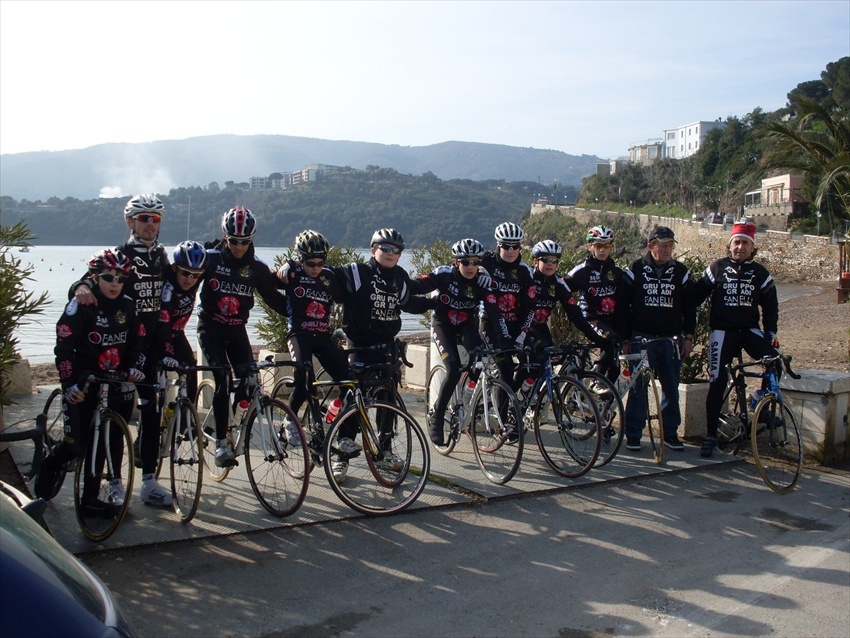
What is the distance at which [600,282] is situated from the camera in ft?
26.7

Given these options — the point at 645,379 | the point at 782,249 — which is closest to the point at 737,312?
the point at 645,379

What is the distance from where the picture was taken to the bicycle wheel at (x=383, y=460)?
233 inches

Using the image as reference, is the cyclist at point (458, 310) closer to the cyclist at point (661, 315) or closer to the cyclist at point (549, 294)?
the cyclist at point (549, 294)

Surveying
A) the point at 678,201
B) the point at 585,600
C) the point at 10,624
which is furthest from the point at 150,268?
the point at 678,201

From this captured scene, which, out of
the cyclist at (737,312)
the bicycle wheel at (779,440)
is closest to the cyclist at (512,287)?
the cyclist at (737,312)

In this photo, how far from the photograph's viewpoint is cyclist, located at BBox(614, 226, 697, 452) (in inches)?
311

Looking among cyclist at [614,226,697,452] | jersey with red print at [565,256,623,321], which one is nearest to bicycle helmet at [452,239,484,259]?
jersey with red print at [565,256,623,321]

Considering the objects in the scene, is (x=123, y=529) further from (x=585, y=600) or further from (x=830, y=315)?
(x=830, y=315)

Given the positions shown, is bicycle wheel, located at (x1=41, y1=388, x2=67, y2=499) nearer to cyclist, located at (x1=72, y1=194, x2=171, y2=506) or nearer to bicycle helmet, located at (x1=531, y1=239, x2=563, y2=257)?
cyclist, located at (x1=72, y1=194, x2=171, y2=506)

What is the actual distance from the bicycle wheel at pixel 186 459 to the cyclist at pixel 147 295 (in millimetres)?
230

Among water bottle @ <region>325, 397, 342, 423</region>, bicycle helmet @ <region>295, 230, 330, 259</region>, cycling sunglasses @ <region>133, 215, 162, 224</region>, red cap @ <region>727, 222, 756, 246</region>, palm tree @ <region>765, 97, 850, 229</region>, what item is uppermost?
palm tree @ <region>765, 97, 850, 229</region>

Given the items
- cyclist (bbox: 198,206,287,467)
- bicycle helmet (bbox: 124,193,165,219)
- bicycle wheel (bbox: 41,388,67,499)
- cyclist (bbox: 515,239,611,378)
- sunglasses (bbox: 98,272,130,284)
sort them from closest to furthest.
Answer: sunglasses (bbox: 98,272,130,284) → bicycle wheel (bbox: 41,388,67,499) → bicycle helmet (bbox: 124,193,165,219) → cyclist (bbox: 198,206,287,467) → cyclist (bbox: 515,239,611,378)

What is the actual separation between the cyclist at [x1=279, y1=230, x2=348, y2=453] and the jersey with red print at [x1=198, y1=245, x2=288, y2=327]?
0.91 feet

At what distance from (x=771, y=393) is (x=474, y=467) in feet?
8.69
